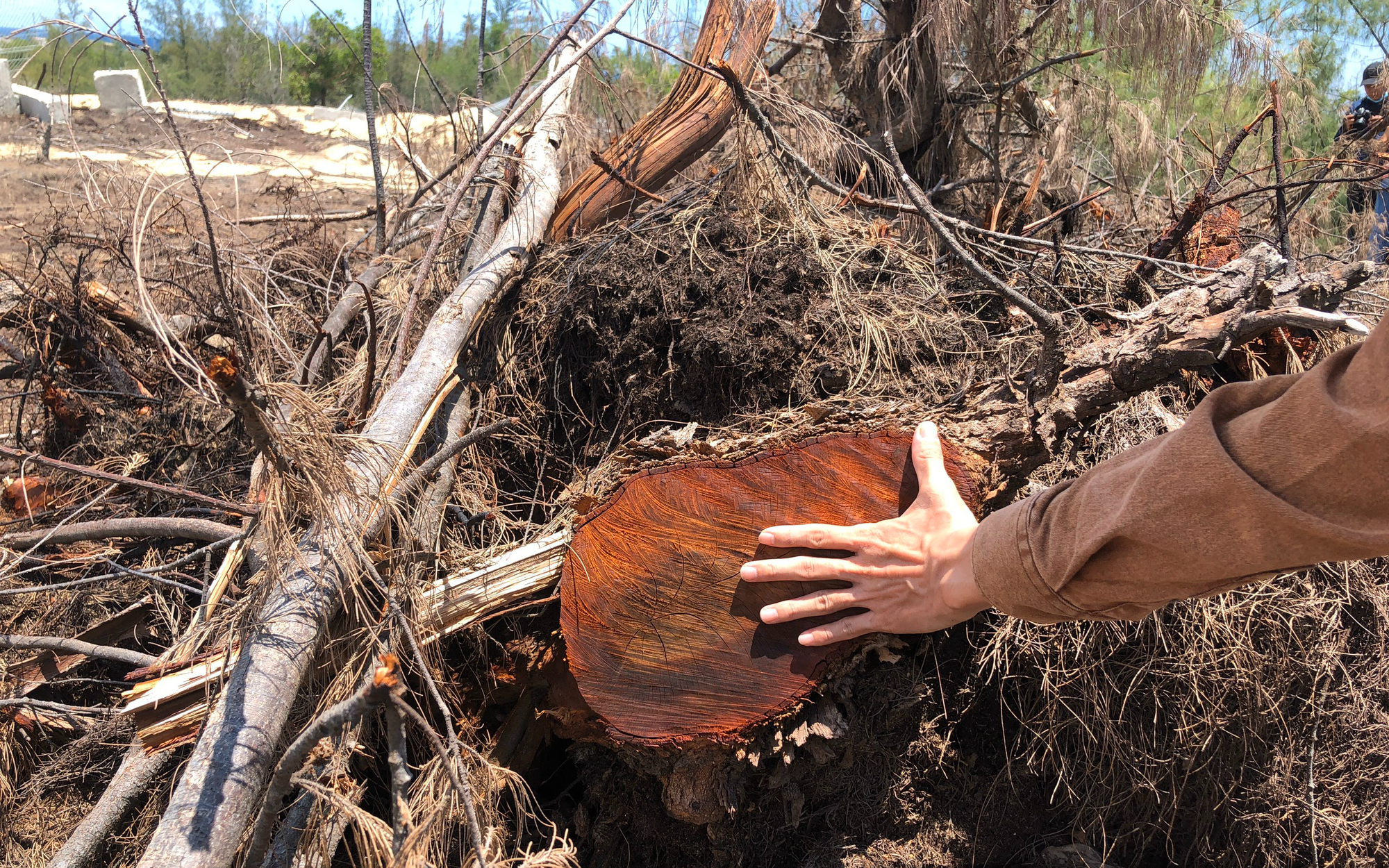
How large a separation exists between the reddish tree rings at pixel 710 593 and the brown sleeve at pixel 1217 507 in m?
0.35

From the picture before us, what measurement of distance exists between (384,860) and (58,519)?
200 centimetres

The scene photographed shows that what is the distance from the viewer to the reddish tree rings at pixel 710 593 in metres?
1.64

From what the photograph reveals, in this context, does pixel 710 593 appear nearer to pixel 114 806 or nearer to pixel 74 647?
pixel 114 806

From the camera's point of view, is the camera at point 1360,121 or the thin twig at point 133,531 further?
the camera at point 1360,121

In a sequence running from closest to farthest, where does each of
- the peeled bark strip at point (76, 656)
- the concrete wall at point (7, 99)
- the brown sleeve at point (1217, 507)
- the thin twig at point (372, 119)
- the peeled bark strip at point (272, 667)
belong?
the brown sleeve at point (1217, 507), the peeled bark strip at point (272, 667), the peeled bark strip at point (76, 656), the thin twig at point (372, 119), the concrete wall at point (7, 99)

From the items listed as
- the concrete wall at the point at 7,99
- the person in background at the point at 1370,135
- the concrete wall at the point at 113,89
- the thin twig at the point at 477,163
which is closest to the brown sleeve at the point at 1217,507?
the thin twig at the point at 477,163

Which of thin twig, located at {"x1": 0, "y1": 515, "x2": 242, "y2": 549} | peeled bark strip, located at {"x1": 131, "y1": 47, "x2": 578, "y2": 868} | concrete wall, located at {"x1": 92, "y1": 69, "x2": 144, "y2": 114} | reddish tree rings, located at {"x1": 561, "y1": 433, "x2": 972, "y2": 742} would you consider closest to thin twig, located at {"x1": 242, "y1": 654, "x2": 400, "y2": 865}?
peeled bark strip, located at {"x1": 131, "y1": 47, "x2": 578, "y2": 868}

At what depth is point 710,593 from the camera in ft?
5.46

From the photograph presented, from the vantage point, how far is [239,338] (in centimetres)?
144

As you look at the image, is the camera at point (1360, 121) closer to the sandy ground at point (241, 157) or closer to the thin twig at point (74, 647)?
the sandy ground at point (241, 157)

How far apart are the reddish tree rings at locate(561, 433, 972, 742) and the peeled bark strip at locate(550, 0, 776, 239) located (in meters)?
1.53

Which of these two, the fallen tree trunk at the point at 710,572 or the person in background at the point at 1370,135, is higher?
the person in background at the point at 1370,135

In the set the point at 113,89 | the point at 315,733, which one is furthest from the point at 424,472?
the point at 113,89

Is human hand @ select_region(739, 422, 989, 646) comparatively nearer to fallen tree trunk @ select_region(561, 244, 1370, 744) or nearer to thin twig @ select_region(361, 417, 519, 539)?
fallen tree trunk @ select_region(561, 244, 1370, 744)
